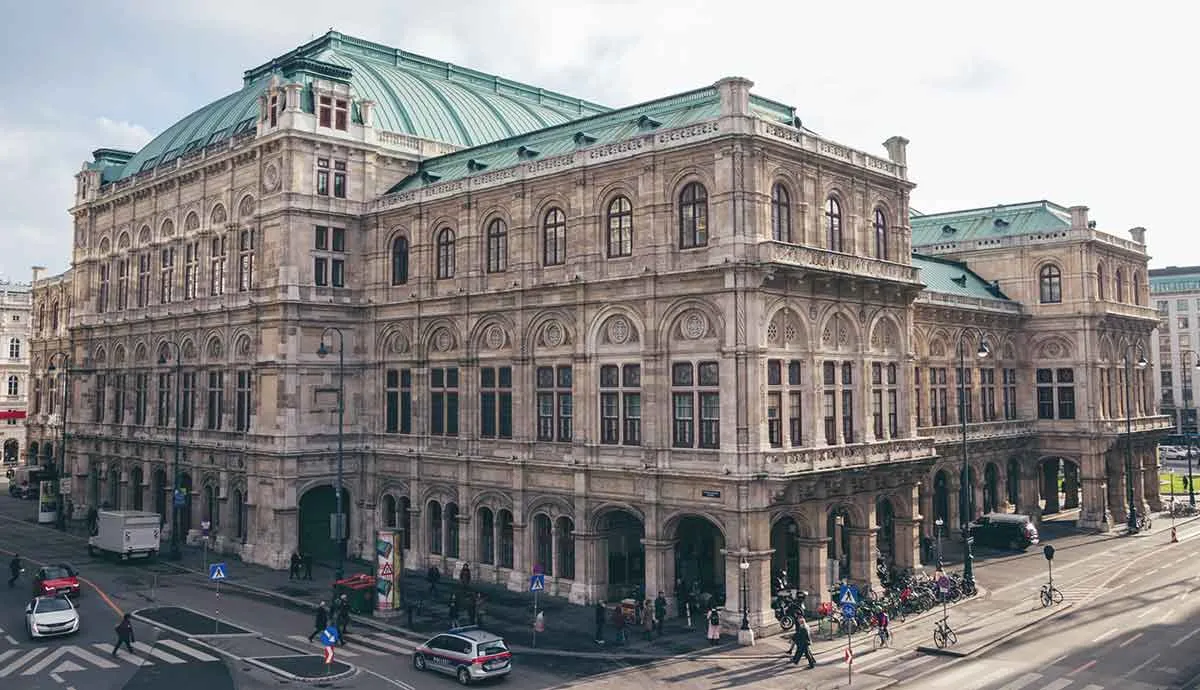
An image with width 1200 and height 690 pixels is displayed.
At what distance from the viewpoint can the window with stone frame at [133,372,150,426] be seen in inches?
2576

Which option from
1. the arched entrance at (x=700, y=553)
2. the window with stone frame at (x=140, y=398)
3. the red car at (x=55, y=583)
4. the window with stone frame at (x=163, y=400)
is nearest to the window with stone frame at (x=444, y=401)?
the arched entrance at (x=700, y=553)

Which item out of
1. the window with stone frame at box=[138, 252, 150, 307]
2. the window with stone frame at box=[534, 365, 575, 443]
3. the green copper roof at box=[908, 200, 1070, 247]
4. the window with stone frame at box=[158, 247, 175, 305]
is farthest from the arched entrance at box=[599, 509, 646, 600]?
the window with stone frame at box=[138, 252, 150, 307]

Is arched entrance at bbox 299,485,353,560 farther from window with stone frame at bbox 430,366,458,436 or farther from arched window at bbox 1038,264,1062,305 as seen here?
arched window at bbox 1038,264,1062,305

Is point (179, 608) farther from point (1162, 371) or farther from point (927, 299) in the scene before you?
point (1162, 371)

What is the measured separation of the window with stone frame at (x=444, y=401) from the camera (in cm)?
4981

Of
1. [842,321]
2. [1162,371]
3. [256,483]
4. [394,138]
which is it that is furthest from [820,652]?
[1162,371]

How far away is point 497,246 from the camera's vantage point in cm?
4794

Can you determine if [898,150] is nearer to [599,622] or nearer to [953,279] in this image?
[953,279]

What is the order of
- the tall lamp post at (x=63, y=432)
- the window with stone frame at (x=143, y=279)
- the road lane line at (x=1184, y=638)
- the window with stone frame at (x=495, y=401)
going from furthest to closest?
the tall lamp post at (x=63, y=432) → the window with stone frame at (x=143, y=279) → the window with stone frame at (x=495, y=401) → the road lane line at (x=1184, y=638)

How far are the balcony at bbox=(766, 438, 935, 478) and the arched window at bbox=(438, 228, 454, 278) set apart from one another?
2142cm

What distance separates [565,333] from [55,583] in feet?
82.1

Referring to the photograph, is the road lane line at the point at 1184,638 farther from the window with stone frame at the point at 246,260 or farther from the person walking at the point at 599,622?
the window with stone frame at the point at 246,260

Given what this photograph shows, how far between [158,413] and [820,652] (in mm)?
47806

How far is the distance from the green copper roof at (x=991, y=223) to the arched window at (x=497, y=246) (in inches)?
1397
